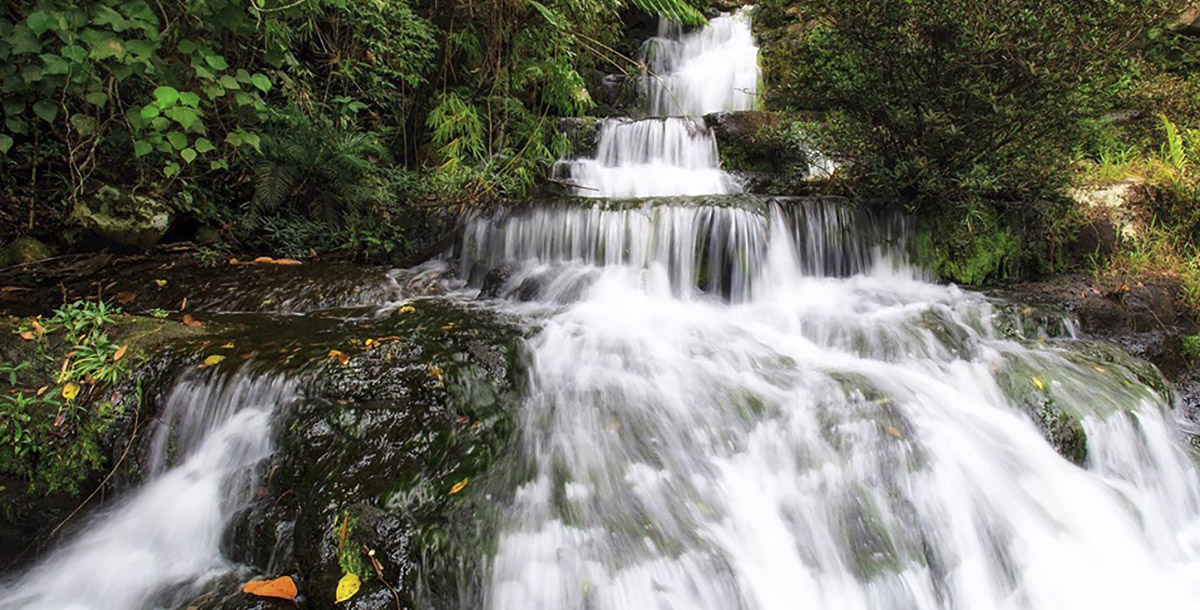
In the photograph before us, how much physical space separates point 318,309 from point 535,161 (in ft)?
10.6

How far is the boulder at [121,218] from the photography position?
393 centimetres

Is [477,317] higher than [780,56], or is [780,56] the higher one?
[780,56]

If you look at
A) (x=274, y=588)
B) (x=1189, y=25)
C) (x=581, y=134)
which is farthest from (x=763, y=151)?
(x=274, y=588)

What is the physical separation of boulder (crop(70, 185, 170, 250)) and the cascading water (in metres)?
3.05

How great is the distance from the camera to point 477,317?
Result: 377 centimetres

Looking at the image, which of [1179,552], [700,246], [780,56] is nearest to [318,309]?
[700,246]

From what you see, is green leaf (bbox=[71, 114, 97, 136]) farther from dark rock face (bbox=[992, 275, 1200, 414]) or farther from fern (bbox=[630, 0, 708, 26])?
dark rock face (bbox=[992, 275, 1200, 414])

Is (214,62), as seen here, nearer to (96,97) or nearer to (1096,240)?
(96,97)

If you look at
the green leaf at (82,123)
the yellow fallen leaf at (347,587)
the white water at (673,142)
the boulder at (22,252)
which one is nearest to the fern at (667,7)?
the white water at (673,142)

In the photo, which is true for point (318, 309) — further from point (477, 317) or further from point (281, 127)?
point (281, 127)

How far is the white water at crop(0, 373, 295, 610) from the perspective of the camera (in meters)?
2.08

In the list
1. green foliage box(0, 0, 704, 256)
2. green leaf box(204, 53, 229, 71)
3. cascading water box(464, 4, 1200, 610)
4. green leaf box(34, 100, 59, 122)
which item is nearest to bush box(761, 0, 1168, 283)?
cascading water box(464, 4, 1200, 610)

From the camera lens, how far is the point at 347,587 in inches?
71.3

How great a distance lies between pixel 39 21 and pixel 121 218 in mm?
1700
